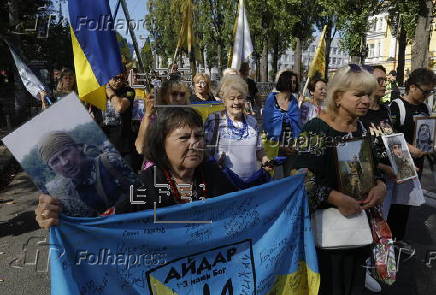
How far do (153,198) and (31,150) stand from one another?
619mm

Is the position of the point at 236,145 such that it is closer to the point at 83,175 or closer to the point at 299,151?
the point at 299,151

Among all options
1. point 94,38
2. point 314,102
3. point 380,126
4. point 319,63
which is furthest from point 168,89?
point 319,63

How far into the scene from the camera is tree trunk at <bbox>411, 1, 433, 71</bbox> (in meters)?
13.9

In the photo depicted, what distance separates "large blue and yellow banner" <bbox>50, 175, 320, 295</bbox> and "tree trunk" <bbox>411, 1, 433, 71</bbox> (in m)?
13.4

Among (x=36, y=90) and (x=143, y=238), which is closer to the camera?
(x=143, y=238)

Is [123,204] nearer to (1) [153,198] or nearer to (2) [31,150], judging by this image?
(1) [153,198]

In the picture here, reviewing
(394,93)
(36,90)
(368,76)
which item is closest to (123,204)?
(368,76)

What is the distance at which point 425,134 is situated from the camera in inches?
152

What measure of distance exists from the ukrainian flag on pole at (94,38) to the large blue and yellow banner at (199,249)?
1484mm

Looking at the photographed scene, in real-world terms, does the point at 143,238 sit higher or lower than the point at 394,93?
lower

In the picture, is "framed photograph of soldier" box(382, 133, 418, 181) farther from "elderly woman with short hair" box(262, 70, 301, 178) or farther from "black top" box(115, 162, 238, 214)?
"elderly woman with short hair" box(262, 70, 301, 178)

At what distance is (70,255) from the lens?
2.00 m

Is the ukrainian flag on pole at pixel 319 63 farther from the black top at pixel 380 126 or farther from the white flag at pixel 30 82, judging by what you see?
the white flag at pixel 30 82

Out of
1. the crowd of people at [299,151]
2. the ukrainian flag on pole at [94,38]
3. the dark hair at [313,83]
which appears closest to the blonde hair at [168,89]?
the crowd of people at [299,151]
